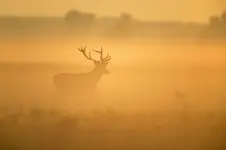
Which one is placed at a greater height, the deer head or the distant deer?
the deer head

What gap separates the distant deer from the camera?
2018 mm

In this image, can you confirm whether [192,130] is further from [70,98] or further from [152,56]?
[70,98]

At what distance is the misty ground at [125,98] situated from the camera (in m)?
2.01

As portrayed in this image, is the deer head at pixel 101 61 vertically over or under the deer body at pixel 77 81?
over

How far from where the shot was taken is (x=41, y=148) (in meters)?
2.03

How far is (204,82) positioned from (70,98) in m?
0.74

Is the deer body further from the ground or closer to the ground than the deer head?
closer to the ground

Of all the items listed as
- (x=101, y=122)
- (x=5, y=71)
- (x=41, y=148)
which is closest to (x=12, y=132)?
(x=41, y=148)

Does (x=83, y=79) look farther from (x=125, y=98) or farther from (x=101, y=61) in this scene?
(x=125, y=98)

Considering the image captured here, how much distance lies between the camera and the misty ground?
6.59 feet

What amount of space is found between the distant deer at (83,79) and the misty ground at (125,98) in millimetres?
29

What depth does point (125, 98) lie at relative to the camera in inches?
80.8

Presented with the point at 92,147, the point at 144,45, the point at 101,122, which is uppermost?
the point at 144,45

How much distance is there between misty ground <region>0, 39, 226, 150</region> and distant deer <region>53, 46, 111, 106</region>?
0.03 meters
